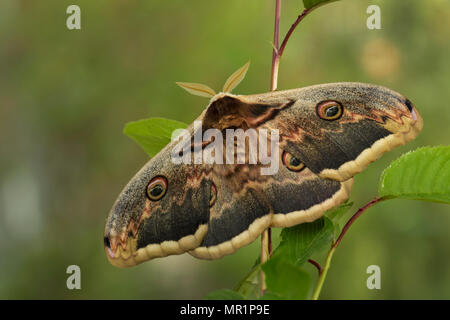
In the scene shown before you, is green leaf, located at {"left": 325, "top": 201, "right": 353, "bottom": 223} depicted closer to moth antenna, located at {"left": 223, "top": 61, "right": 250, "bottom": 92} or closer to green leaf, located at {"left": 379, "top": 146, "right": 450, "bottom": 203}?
green leaf, located at {"left": 379, "top": 146, "right": 450, "bottom": 203}

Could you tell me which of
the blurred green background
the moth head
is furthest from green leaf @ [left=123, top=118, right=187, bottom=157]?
the blurred green background

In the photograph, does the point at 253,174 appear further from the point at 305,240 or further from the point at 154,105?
the point at 154,105

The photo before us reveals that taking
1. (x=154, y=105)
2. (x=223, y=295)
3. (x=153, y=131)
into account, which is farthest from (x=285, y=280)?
(x=154, y=105)

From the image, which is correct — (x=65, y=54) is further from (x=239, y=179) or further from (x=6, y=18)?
(x=239, y=179)

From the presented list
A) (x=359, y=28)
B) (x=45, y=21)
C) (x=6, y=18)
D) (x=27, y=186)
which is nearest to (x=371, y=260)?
(x=359, y=28)

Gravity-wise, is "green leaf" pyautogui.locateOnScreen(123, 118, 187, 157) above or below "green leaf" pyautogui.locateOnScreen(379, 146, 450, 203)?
above
